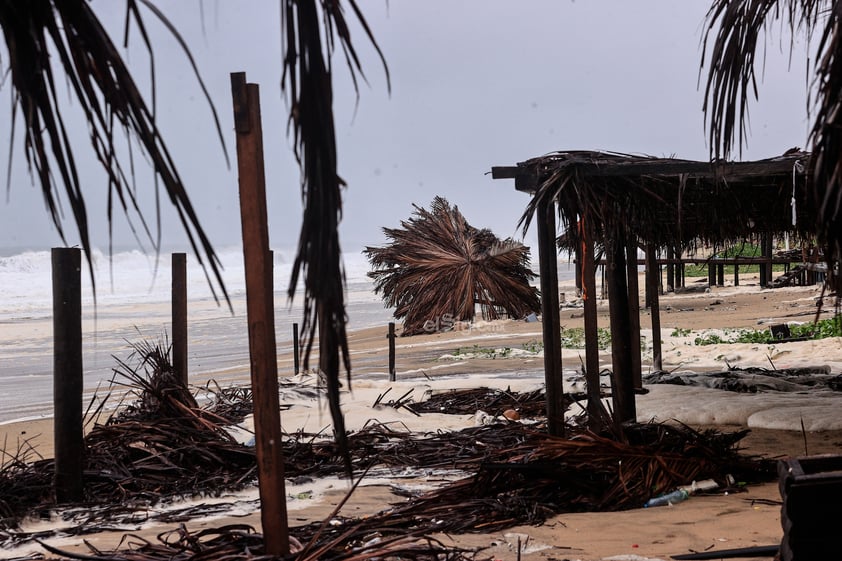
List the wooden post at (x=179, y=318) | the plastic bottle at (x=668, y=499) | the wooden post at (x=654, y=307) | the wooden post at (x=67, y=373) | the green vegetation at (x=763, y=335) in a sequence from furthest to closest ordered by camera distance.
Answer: the green vegetation at (x=763, y=335)
the wooden post at (x=654, y=307)
the wooden post at (x=179, y=318)
the wooden post at (x=67, y=373)
the plastic bottle at (x=668, y=499)

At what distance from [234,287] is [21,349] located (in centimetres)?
2785

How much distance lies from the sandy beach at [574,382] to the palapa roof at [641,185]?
5.31 ft

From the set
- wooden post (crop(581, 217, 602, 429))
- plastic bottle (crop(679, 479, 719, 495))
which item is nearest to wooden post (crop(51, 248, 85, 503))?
wooden post (crop(581, 217, 602, 429))

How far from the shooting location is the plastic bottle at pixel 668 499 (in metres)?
4.75

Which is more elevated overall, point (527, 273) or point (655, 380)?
point (527, 273)

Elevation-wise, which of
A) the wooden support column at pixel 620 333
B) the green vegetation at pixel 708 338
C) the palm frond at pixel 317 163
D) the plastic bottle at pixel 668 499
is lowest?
the plastic bottle at pixel 668 499

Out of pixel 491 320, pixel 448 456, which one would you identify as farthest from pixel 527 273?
pixel 448 456

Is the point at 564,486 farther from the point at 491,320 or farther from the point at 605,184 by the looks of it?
the point at 491,320

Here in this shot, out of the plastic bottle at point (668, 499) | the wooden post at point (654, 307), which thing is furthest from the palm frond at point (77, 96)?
the wooden post at point (654, 307)

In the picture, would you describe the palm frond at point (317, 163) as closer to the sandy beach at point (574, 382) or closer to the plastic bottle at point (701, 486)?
the sandy beach at point (574, 382)

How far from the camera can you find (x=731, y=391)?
812cm

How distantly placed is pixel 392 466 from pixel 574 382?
144 inches

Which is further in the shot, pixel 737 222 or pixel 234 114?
pixel 737 222

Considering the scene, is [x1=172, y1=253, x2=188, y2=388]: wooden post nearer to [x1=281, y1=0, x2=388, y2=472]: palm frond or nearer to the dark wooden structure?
the dark wooden structure
